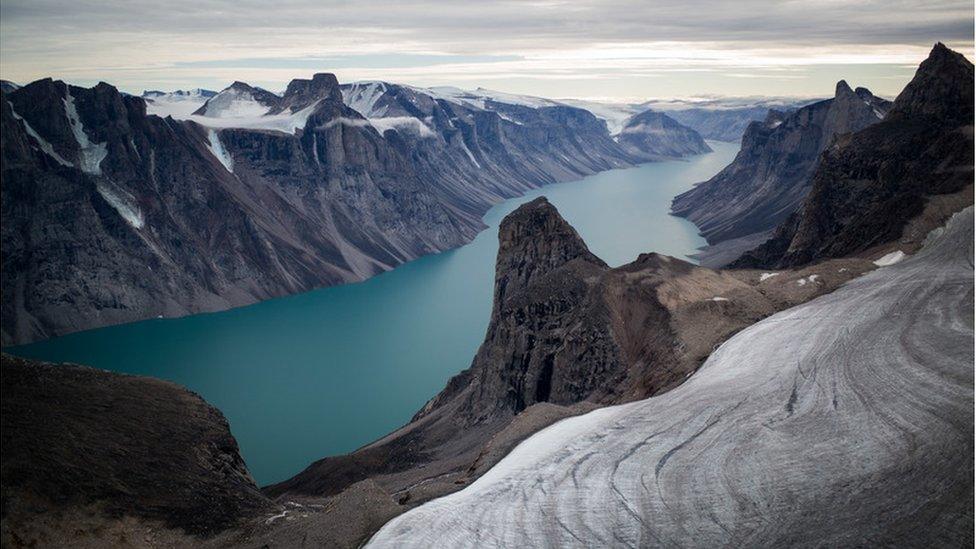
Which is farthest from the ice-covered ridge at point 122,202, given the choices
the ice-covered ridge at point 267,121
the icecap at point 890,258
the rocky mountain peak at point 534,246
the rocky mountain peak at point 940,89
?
the icecap at point 890,258

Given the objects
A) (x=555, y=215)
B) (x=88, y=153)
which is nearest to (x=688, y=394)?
(x=555, y=215)

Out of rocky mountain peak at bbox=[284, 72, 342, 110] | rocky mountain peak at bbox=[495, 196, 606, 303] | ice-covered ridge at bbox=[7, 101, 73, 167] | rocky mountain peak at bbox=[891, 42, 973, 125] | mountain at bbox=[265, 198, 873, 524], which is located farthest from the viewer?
rocky mountain peak at bbox=[284, 72, 342, 110]

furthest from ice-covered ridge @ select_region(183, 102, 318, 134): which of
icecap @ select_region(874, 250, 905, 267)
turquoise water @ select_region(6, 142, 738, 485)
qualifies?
icecap @ select_region(874, 250, 905, 267)

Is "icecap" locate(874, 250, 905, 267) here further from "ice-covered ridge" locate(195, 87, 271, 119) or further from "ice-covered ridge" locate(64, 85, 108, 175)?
"ice-covered ridge" locate(195, 87, 271, 119)

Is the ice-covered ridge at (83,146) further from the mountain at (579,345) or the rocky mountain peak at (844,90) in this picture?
the rocky mountain peak at (844,90)

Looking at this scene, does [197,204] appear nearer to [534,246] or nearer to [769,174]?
[534,246]

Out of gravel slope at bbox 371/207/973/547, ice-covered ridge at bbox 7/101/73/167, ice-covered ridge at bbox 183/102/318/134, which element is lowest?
gravel slope at bbox 371/207/973/547

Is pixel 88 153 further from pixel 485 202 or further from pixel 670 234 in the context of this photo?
pixel 485 202
